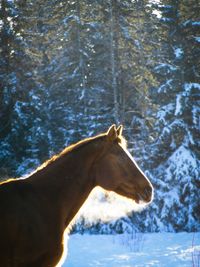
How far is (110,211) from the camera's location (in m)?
6.16

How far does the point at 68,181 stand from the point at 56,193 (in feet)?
0.75

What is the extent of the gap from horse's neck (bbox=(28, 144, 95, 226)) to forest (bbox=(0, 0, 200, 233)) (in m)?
15.1

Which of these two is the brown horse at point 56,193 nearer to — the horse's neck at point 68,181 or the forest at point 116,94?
A: the horse's neck at point 68,181

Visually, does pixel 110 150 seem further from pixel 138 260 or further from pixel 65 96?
pixel 65 96

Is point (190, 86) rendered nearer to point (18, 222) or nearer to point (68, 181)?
point (68, 181)

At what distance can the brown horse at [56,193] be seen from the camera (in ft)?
15.3

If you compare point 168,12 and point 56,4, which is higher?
point 56,4

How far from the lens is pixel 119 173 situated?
17.9 feet

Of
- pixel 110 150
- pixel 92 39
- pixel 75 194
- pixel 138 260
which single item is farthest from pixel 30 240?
pixel 92 39

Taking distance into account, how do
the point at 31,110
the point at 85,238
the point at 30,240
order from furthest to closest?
the point at 31,110, the point at 85,238, the point at 30,240

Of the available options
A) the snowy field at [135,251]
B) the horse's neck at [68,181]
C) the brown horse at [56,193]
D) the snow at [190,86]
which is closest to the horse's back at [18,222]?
the brown horse at [56,193]

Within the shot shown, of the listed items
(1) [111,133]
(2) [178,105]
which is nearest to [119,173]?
(1) [111,133]

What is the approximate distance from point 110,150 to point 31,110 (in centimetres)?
1746

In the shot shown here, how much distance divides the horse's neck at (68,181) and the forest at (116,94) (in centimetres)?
1514
